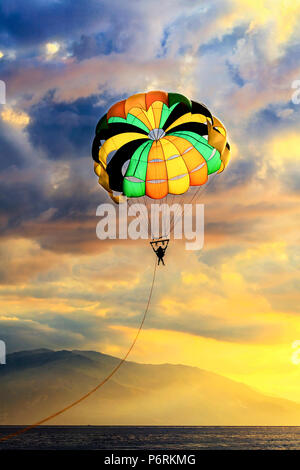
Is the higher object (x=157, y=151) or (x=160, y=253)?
(x=157, y=151)

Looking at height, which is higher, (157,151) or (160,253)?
(157,151)

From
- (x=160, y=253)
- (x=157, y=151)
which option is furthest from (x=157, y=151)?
(x=160, y=253)

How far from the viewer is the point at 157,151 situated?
25859 mm

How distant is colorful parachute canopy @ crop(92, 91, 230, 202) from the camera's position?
83.7ft

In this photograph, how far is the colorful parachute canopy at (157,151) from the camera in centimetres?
2552

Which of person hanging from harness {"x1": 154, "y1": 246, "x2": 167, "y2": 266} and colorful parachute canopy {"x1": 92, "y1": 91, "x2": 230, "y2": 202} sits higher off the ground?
colorful parachute canopy {"x1": 92, "y1": 91, "x2": 230, "y2": 202}

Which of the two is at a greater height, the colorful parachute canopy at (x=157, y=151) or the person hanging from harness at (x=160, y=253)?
the colorful parachute canopy at (x=157, y=151)

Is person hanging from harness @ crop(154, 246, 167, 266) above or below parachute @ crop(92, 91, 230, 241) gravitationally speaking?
below

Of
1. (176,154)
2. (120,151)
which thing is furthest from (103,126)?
(176,154)

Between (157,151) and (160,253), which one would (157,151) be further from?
(160,253)

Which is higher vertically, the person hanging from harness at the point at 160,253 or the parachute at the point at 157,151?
the parachute at the point at 157,151
